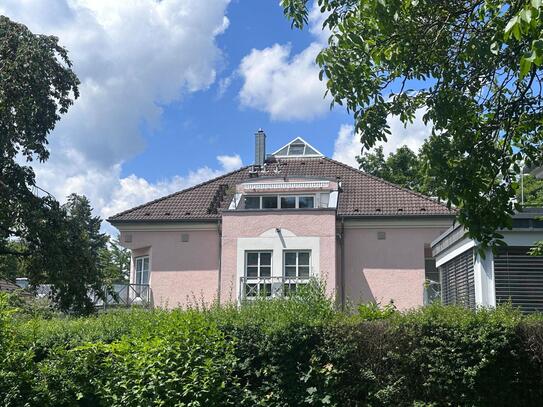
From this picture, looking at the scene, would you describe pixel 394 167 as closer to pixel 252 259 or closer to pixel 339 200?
pixel 339 200

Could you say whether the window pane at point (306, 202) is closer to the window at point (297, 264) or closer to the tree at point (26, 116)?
the window at point (297, 264)

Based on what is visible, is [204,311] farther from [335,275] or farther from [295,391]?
[335,275]

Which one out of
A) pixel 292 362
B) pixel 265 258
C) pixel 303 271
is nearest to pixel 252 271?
pixel 265 258

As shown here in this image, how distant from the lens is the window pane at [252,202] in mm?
27141

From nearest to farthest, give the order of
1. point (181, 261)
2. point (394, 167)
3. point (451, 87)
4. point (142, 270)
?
point (451, 87)
point (181, 261)
point (142, 270)
point (394, 167)

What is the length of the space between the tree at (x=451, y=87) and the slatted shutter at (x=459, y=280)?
4695 millimetres

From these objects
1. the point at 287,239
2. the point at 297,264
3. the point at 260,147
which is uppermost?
the point at 260,147

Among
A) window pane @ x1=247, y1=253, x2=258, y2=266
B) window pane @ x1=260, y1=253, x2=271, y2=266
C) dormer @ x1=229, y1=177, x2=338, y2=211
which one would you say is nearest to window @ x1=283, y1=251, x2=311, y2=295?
window pane @ x1=260, y1=253, x2=271, y2=266

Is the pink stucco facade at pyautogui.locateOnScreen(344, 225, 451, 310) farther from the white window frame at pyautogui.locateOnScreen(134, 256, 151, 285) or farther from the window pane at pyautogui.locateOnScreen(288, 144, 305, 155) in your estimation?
the white window frame at pyautogui.locateOnScreen(134, 256, 151, 285)

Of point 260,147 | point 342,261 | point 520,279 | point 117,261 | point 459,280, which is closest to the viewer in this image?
point 520,279

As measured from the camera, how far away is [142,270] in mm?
28516

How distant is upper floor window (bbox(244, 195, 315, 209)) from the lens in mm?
27047

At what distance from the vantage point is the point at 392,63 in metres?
7.09

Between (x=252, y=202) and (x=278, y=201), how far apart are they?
1.13 meters
